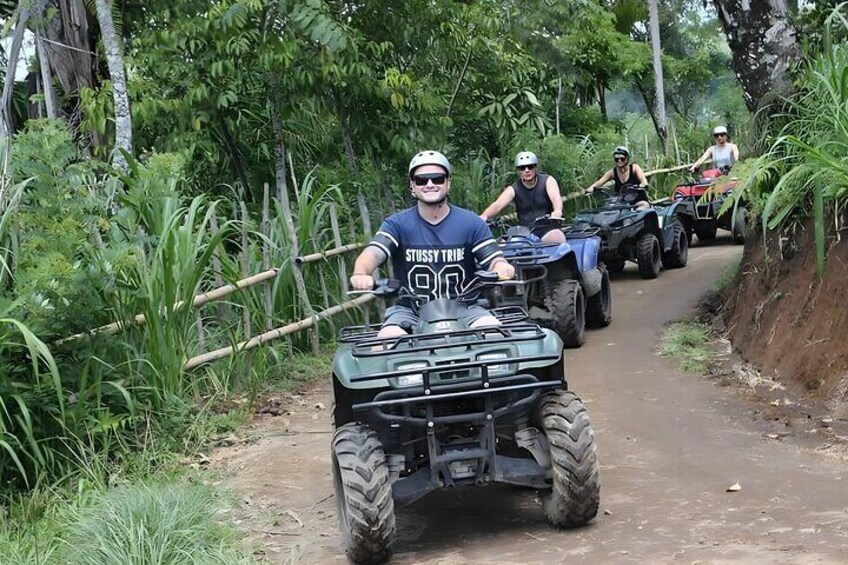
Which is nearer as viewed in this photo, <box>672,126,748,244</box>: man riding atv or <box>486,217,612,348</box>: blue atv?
<box>486,217,612,348</box>: blue atv

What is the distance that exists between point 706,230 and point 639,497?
10.6 metres

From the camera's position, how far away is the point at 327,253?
9.13 m

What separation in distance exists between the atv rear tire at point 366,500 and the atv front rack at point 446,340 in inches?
13.4

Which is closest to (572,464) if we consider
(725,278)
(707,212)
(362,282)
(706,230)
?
(362,282)

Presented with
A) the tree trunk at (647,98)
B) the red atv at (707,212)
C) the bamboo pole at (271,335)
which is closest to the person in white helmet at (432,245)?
the bamboo pole at (271,335)

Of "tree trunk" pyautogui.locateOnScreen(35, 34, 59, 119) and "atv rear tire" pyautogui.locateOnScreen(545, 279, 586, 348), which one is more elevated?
"tree trunk" pyautogui.locateOnScreen(35, 34, 59, 119)

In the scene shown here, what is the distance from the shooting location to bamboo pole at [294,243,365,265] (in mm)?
8709

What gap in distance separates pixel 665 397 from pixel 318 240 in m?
3.53

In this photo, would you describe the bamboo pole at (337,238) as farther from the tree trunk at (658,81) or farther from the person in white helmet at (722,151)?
the tree trunk at (658,81)

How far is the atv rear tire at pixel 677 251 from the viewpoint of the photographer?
1302 cm

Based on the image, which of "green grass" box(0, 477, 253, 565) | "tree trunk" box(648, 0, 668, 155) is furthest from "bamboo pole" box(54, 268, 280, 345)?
"tree trunk" box(648, 0, 668, 155)

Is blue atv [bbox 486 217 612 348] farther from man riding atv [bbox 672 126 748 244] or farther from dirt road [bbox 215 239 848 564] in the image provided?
man riding atv [bbox 672 126 748 244]

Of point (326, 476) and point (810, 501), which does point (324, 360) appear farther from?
point (810, 501)

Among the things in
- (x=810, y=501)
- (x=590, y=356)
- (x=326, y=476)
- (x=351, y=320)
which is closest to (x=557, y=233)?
(x=590, y=356)
